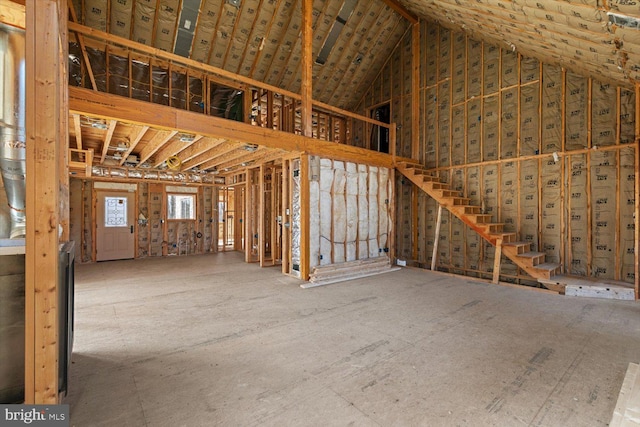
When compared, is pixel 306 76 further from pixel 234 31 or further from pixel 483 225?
pixel 483 225

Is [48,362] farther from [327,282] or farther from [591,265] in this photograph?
[591,265]

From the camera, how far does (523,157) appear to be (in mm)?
6641

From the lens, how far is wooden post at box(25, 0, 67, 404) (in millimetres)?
1853

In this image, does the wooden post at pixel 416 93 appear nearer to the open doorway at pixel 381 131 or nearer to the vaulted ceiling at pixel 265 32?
the vaulted ceiling at pixel 265 32

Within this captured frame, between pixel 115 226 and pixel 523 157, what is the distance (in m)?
11.1

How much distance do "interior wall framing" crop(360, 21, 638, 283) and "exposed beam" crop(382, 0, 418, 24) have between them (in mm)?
413

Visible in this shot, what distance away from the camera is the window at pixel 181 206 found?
10047mm

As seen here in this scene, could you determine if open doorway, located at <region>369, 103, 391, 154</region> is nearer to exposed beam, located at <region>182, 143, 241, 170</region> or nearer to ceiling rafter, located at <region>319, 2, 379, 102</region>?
ceiling rafter, located at <region>319, 2, 379, 102</region>

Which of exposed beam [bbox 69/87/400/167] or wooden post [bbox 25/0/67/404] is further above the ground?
exposed beam [bbox 69/87/400/167]

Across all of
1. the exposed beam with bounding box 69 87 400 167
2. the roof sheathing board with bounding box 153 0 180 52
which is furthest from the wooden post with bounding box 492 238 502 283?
the roof sheathing board with bounding box 153 0 180 52

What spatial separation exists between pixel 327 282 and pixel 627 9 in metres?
5.58

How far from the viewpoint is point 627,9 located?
125 inches

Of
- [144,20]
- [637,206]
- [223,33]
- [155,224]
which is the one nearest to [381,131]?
[223,33]

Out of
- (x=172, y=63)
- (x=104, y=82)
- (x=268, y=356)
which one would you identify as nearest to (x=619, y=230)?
(x=268, y=356)
